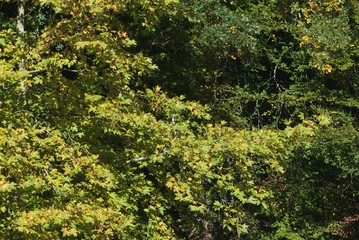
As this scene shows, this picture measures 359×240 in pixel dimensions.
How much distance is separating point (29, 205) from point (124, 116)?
1.45 metres

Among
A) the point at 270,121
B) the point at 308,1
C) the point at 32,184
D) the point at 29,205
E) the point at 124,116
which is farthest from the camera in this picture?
the point at 270,121

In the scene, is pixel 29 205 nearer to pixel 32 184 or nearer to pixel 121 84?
pixel 32 184

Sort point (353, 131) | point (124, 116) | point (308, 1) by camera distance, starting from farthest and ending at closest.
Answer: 1. point (308, 1)
2. point (353, 131)
3. point (124, 116)

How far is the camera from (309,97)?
1191cm

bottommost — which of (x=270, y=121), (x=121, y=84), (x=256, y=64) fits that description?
(x=270, y=121)

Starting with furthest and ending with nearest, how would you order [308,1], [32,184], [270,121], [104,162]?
[270,121] < [308,1] < [104,162] < [32,184]

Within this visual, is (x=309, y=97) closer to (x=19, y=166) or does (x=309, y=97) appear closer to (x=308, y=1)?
(x=308, y=1)

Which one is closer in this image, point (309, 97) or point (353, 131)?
point (353, 131)

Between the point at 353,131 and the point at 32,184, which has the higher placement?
the point at 32,184

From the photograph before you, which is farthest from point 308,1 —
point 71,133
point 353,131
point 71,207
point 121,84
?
point 71,207

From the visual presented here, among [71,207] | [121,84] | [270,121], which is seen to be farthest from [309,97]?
[71,207]

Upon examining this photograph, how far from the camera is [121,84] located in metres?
7.34

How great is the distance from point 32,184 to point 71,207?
1.53ft

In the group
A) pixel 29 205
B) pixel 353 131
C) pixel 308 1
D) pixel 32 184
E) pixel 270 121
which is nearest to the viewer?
pixel 32 184
